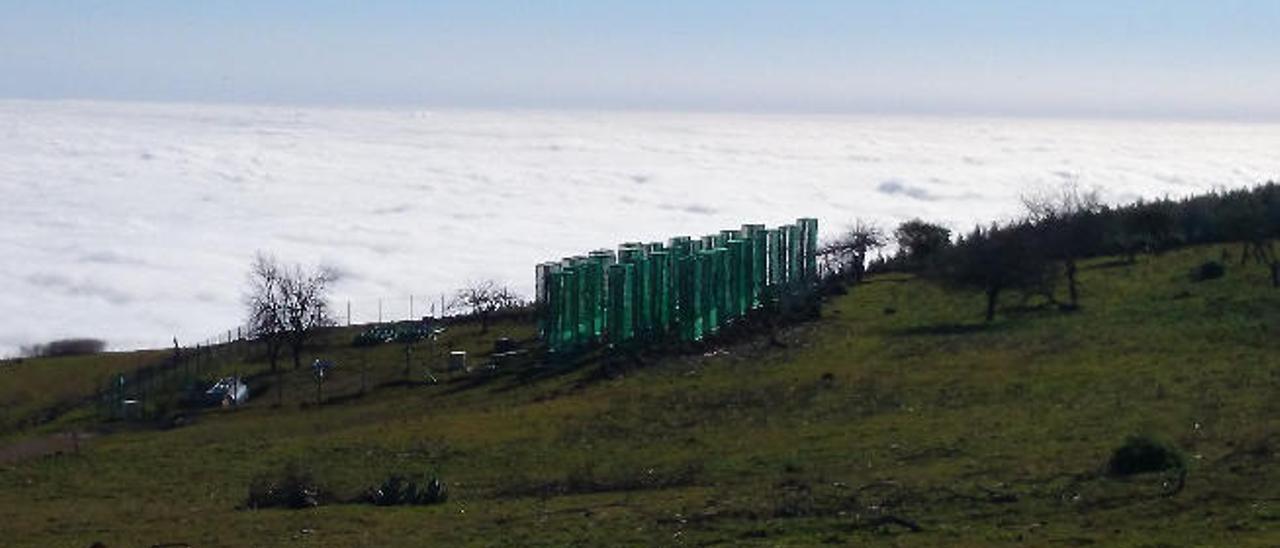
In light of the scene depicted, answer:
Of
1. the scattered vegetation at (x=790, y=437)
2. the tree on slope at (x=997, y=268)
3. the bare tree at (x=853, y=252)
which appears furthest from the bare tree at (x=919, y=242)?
the tree on slope at (x=997, y=268)

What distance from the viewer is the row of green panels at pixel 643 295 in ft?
186

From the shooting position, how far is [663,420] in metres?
37.6

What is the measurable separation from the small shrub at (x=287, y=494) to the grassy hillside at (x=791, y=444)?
1.35 feet

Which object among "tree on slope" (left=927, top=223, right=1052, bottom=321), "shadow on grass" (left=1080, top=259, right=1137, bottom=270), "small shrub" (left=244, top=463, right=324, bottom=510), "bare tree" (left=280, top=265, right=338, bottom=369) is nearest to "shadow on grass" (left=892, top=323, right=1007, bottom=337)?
"tree on slope" (left=927, top=223, right=1052, bottom=321)

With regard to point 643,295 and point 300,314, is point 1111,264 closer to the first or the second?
point 643,295

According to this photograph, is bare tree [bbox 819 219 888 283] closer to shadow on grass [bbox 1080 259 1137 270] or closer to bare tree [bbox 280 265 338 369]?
shadow on grass [bbox 1080 259 1137 270]

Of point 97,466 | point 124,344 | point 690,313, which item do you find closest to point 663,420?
point 97,466

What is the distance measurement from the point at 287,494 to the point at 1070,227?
50.1 meters

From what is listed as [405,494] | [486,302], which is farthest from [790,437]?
[486,302]

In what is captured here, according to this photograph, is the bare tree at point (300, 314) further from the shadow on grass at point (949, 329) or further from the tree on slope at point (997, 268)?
A: the tree on slope at point (997, 268)

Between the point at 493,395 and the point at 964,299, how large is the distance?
1952 cm

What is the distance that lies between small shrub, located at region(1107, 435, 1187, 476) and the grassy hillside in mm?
378

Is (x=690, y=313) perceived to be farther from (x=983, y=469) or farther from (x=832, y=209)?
(x=832, y=209)

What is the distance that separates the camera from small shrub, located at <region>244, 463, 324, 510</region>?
27469 millimetres
